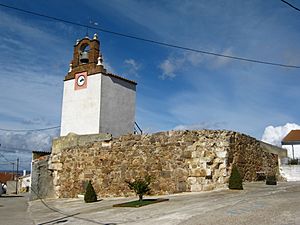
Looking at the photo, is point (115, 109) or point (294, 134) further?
point (294, 134)

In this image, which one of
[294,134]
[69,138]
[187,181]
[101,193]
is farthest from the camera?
[294,134]

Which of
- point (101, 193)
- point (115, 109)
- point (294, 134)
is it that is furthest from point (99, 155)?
point (294, 134)

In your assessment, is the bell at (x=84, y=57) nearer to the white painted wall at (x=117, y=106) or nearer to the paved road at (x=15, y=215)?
the white painted wall at (x=117, y=106)

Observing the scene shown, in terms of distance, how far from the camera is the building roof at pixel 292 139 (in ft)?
163

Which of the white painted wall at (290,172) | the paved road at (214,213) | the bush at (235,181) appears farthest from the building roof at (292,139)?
the paved road at (214,213)

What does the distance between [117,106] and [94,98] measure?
1.84m

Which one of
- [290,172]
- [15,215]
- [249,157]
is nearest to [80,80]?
[15,215]

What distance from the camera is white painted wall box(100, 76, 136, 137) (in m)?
24.6

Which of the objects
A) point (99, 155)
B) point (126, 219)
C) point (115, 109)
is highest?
point (115, 109)

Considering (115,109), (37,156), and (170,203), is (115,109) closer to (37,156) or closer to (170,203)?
(37,156)

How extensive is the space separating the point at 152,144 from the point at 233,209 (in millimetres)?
7944

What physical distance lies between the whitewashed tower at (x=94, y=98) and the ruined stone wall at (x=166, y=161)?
3.81 m

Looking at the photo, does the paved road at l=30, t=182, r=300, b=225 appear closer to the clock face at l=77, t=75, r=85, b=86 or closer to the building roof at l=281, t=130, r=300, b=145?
the clock face at l=77, t=75, r=85, b=86

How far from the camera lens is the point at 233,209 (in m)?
9.77
